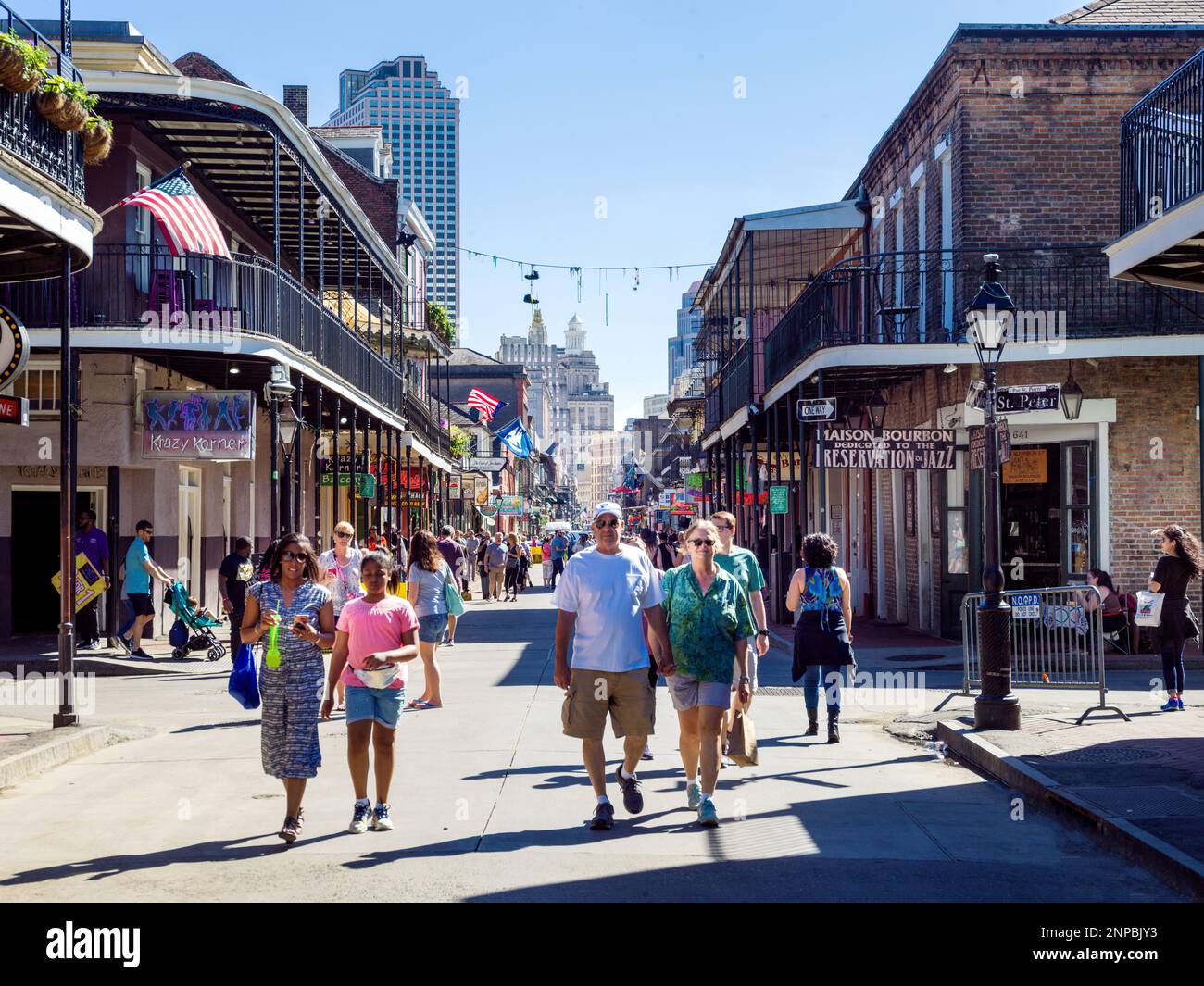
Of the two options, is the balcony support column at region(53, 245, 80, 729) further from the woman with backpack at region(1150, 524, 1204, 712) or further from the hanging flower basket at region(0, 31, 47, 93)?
the woman with backpack at region(1150, 524, 1204, 712)

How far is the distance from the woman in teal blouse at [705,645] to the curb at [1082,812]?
2.06m

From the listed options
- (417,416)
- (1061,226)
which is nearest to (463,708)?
(1061,226)

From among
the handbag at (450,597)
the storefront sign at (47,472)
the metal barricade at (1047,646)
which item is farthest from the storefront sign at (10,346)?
the storefront sign at (47,472)

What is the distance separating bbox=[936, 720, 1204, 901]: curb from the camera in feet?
22.6

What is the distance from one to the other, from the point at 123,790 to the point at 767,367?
1772 centimetres

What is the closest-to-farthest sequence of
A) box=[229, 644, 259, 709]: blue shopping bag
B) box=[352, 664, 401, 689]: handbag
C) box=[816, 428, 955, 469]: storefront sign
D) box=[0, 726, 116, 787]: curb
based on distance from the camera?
box=[352, 664, 401, 689]: handbag
box=[229, 644, 259, 709]: blue shopping bag
box=[0, 726, 116, 787]: curb
box=[816, 428, 955, 469]: storefront sign

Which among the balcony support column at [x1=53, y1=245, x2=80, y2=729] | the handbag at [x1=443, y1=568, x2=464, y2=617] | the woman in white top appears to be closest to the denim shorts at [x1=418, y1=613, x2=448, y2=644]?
the handbag at [x1=443, y1=568, x2=464, y2=617]

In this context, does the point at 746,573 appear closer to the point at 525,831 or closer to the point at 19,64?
the point at 525,831

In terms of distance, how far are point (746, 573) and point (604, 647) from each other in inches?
69.8

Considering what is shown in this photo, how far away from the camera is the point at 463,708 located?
44.9ft

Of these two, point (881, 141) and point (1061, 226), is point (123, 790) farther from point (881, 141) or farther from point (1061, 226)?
point (881, 141)

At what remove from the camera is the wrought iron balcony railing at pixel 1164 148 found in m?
10.8

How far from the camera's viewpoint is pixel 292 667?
316 inches

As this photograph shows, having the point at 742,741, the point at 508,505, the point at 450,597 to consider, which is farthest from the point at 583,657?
the point at 508,505
